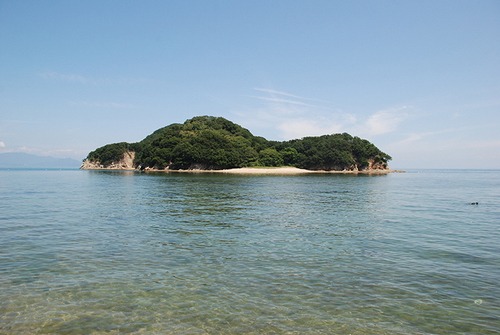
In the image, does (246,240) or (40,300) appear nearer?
(40,300)

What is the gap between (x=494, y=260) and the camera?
52.7 feet

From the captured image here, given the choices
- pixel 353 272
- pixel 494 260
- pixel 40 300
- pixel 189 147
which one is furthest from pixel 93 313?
pixel 189 147

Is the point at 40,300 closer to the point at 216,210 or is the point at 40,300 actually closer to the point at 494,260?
the point at 494,260

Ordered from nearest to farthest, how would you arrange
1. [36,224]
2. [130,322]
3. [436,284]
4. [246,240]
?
[130,322] < [436,284] < [246,240] < [36,224]

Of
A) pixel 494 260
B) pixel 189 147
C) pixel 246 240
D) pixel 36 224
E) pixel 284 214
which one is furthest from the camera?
pixel 189 147

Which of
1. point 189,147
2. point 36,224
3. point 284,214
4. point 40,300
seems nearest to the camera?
point 40,300

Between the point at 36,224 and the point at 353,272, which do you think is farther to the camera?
the point at 36,224

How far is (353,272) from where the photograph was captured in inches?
539

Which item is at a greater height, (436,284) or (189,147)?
(189,147)

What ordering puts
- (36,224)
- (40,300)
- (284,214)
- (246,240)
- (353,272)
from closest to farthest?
(40,300) → (353,272) → (246,240) → (36,224) → (284,214)

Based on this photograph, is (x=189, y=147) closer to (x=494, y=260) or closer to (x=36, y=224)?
(x=36, y=224)

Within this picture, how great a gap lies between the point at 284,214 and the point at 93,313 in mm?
22713

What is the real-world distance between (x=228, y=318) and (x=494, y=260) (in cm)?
1383

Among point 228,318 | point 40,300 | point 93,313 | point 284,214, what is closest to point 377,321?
point 228,318
